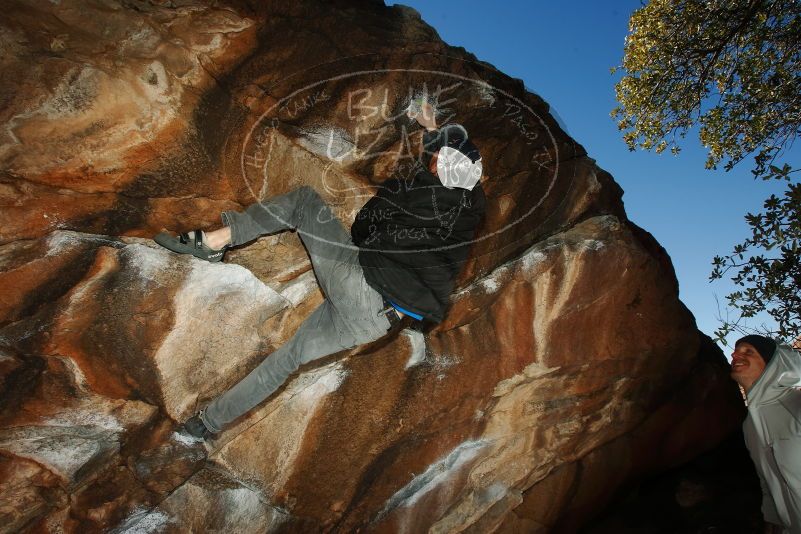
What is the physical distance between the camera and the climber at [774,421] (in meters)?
3.97

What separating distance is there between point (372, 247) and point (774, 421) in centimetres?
406

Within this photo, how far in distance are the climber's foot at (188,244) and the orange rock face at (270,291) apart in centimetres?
19

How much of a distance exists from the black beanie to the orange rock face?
67cm

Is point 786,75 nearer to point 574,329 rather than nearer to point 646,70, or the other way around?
point 646,70

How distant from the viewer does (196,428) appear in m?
3.63

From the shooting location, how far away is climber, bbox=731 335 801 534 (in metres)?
3.97

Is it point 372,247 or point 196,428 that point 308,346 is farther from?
point 196,428

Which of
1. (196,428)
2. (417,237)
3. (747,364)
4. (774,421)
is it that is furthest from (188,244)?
(774,421)

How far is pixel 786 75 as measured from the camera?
642 centimetres

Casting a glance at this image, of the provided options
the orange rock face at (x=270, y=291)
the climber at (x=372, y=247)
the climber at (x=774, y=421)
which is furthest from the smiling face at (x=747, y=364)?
the climber at (x=372, y=247)

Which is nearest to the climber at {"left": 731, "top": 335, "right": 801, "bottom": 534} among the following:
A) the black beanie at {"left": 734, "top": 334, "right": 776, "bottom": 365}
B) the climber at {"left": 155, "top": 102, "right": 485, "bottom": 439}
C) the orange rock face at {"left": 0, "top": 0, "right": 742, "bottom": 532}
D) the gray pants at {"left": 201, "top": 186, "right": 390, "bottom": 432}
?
the black beanie at {"left": 734, "top": 334, "right": 776, "bottom": 365}

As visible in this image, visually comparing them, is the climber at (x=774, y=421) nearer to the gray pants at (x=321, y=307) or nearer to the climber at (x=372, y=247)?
the climber at (x=372, y=247)

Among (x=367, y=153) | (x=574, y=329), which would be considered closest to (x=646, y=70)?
(x=574, y=329)

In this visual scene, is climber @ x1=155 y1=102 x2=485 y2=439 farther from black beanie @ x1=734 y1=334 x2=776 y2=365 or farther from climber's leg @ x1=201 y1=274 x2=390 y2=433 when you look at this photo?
black beanie @ x1=734 y1=334 x2=776 y2=365
